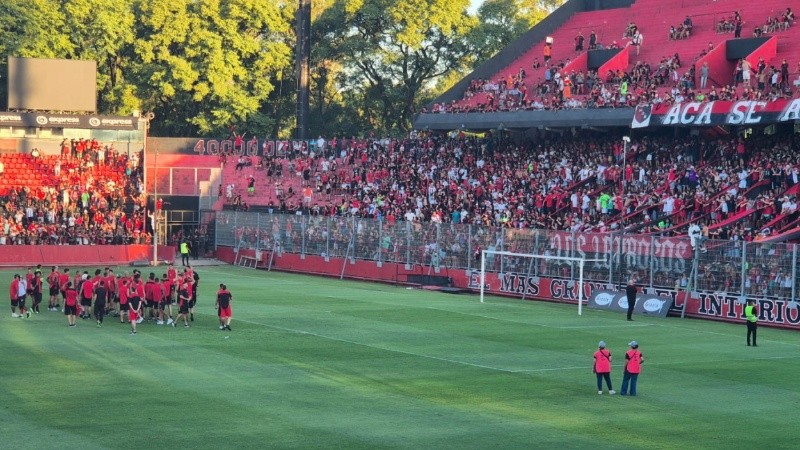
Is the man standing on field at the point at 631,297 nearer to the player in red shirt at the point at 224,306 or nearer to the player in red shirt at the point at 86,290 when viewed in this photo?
the player in red shirt at the point at 224,306

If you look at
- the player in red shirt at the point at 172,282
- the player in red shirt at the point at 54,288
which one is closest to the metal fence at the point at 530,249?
the player in red shirt at the point at 172,282

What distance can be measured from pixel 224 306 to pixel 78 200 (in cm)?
3498

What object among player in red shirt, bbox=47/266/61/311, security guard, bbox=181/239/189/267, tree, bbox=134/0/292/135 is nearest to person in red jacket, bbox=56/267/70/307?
player in red shirt, bbox=47/266/61/311

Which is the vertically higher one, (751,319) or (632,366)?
(751,319)

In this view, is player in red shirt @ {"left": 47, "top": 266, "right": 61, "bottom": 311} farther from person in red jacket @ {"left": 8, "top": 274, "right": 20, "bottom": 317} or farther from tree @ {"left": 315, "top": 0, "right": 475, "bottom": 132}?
tree @ {"left": 315, "top": 0, "right": 475, "bottom": 132}

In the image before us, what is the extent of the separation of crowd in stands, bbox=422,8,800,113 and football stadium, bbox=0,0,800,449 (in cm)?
23

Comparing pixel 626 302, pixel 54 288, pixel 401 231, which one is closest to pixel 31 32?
pixel 401 231

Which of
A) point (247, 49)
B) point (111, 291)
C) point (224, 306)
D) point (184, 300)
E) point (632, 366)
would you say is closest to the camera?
point (632, 366)

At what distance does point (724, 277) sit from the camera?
149 ft

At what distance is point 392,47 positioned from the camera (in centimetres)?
8694

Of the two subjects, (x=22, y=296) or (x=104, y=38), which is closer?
(x=22, y=296)

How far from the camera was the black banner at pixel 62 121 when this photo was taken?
72750 mm

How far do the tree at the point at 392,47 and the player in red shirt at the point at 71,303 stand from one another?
49234 millimetres

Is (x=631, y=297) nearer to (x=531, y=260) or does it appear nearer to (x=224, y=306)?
(x=531, y=260)
